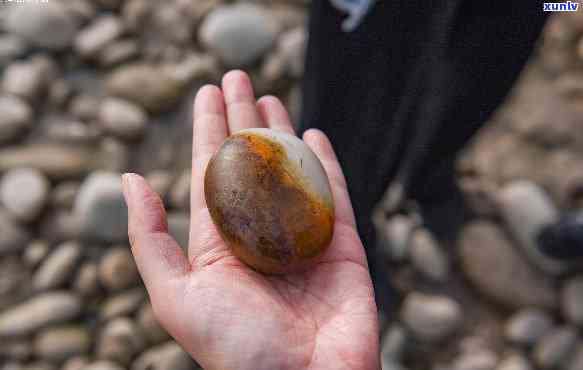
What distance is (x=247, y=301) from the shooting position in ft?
2.47

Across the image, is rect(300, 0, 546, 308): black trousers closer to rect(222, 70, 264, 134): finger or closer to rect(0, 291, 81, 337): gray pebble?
rect(222, 70, 264, 134): finger

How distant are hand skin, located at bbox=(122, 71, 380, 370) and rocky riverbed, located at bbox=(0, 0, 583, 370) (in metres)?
0.51

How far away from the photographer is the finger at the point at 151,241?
0.78 metres

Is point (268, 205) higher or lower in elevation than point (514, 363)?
higher

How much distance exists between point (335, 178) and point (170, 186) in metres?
0.59

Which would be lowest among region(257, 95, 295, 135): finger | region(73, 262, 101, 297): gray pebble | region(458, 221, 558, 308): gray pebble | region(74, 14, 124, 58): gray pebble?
region(73, 262, 101, 297): gray pebble

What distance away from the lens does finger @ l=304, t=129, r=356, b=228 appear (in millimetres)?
970

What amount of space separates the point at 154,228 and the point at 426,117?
565mm

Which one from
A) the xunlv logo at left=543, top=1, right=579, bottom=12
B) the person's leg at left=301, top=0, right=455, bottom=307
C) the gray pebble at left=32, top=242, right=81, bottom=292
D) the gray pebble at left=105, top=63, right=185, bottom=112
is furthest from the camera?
the gray pebble at left=105, top=63, right=185, bottom=112

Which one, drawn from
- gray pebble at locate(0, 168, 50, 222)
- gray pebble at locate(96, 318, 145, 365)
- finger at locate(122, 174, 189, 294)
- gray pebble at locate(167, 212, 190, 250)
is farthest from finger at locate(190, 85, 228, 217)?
gray pebble at locate(0, 168, 50, 222)

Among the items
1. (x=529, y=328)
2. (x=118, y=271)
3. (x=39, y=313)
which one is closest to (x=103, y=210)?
(x=118, y=271)

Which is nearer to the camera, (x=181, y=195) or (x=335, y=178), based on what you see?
(x=335, y=178)

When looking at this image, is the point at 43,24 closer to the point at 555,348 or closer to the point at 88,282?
→ the point at 88,282

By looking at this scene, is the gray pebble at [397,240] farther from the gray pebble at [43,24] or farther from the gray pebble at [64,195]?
the gray pebble at [43,24]
